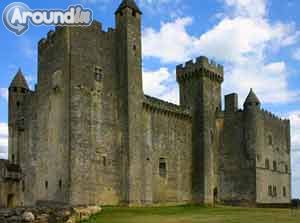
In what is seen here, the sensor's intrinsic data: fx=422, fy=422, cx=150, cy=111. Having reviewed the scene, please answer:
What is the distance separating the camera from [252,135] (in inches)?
1797

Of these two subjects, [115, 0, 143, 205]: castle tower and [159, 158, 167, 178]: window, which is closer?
[115, 0, 143, 205]: castle tower

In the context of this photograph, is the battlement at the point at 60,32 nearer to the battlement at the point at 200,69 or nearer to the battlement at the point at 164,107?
the battlement at the point at 164,107

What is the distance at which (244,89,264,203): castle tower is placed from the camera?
4481 cm

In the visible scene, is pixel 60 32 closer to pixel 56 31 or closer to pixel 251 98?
pixel 56 31

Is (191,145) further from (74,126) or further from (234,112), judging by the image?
(74,126)

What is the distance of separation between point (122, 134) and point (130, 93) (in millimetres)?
3568

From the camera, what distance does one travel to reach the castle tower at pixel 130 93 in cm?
3462

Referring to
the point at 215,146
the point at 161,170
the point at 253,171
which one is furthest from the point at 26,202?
the point at 253,171

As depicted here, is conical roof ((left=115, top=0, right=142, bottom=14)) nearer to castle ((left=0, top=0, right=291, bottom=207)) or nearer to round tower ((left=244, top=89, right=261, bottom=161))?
castle ((left=0, top=0, right=291, bottom=207))

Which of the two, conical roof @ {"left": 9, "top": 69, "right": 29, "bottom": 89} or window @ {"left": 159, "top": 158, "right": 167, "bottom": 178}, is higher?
conical roof @ {"left": 9, "top": 69, "right": 29, "bottom": 89}

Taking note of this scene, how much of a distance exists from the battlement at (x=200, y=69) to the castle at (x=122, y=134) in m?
0.12

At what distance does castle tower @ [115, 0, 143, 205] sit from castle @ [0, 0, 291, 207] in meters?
0.09

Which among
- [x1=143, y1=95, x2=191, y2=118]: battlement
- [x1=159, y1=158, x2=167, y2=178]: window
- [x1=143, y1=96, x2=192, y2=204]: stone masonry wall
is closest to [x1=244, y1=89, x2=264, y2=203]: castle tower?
[x1=143, y1=96, x2=192, y2=204]: stone masonry wall

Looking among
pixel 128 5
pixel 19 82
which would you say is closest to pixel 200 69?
pixel 128 5
